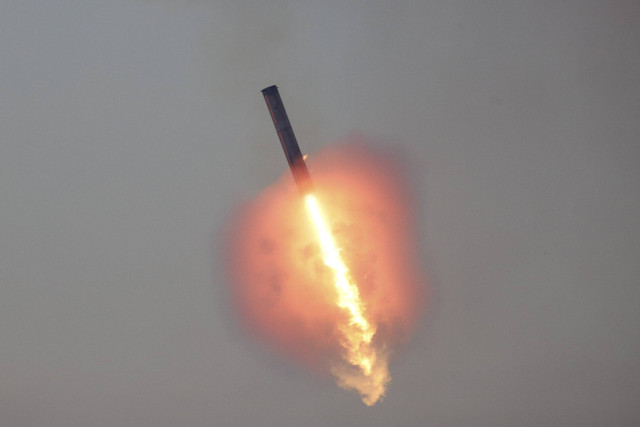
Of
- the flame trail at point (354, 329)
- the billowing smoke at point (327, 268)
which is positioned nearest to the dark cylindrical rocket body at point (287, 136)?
the flame trail at point (354, 329)

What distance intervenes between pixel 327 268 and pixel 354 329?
1.28m

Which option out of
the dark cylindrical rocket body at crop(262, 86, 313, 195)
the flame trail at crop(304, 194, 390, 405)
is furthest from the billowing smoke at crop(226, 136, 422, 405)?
the dark cylindrical rocket body at crop(262, 86, 313, 195)

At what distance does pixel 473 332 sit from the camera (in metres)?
14.4

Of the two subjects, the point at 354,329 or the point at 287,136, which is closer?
the point at 287,136

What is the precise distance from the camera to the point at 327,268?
14.5 metres

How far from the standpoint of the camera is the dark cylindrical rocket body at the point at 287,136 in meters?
12.9

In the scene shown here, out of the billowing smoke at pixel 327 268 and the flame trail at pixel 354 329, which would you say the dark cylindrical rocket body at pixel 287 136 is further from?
the billowing smoke at pixel 327 268

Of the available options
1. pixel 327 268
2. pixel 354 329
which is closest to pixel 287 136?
pixel 327 268

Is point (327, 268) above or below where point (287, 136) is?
below

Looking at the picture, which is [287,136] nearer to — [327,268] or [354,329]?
[327,268]

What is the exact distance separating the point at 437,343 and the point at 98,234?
7064 mm

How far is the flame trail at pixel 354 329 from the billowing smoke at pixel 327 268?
3cm

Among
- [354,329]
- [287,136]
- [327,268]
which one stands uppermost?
[287,136]

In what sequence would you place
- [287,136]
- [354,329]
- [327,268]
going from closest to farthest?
1. [287,136]
2. [354,329]
3. [327,268]
